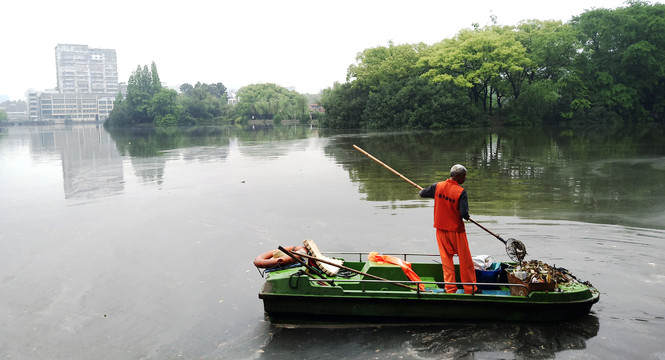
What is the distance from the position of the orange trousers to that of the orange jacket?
11cm

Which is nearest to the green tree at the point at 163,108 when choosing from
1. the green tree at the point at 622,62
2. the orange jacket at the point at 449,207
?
the green tree at the point at 622,62

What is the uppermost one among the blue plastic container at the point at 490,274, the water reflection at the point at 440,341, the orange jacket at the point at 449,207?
the orange jacket at the point at 449,207

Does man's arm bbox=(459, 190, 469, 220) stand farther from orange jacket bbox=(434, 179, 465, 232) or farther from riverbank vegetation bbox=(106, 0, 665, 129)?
riverbank vegetation bbox=(106, 0, 665, 129)

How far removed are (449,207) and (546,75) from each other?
56338 millimetres

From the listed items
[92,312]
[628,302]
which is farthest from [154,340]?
[628,302]

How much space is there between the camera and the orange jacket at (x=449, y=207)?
24.3 feet

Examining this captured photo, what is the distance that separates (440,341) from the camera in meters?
6.88

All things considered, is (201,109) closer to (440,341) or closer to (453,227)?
(453,227)

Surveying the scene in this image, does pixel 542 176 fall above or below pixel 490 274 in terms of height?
above

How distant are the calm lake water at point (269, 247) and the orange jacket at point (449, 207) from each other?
5.13 ft

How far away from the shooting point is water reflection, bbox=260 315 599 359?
6.57 m

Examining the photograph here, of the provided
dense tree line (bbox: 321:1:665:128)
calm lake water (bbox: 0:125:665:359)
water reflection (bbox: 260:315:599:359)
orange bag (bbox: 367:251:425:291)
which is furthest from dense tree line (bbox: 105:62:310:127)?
water reflection (bbox: 260:315:599:359)

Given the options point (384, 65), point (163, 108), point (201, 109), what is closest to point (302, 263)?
point (384, 65)

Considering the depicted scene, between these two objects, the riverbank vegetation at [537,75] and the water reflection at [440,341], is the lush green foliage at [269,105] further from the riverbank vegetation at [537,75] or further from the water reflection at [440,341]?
the water reflection at [440,341]
